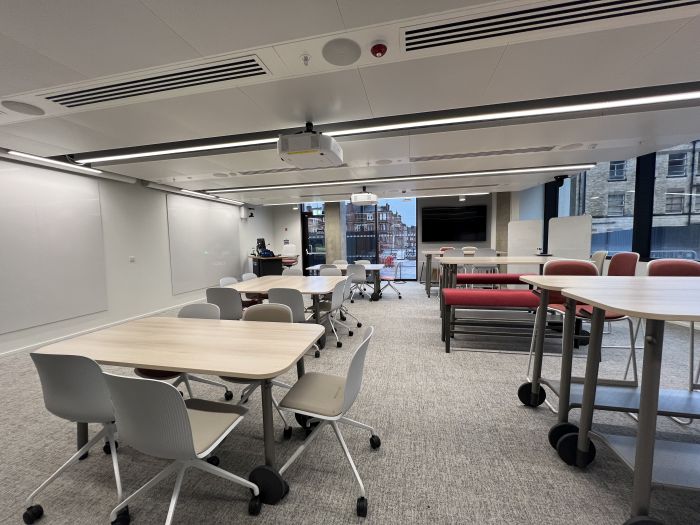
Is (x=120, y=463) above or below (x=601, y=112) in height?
below

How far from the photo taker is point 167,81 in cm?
209

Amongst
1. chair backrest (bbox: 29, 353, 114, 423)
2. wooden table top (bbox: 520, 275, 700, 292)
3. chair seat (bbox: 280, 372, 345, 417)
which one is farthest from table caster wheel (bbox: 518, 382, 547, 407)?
chair backrest (bbox: 29, 353, 114, 423)

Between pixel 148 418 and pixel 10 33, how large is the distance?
2269 millimetres

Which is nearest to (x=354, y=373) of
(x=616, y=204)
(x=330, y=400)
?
(x=330, y=400)

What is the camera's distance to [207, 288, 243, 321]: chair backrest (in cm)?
327

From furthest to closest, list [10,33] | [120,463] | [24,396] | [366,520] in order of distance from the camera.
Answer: [24,396] → [120,463] → [10,33] → [366,520]

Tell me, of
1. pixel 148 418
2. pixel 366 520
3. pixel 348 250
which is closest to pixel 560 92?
pixel 366 520

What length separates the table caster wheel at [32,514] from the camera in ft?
4.37

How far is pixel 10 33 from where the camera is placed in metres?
1.57

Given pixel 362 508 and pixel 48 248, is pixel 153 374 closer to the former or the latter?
pixel 362 508

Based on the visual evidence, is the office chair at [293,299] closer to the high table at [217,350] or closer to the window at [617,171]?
the high table at [217,350]

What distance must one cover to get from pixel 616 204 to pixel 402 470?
242 inches

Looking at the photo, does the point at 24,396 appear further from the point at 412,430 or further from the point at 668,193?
the point at 668,193

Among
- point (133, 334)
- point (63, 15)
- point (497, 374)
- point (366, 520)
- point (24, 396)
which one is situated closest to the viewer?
point (366, 520)
